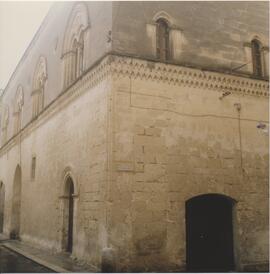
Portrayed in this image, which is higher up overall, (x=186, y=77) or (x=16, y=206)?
(x=186, y=77)

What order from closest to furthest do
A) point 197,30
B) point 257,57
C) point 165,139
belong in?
point 165,139
point 197,30
point 257,57

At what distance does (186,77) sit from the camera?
33.6 feet

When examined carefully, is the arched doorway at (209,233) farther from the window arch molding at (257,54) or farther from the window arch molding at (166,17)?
the window arch molding at (166,17)

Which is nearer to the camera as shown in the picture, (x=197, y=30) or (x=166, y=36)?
(x=166, y=36)

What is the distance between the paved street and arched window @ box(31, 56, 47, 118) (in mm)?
5963

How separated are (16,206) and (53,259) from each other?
26.8ft

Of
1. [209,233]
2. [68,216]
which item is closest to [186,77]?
[209,233]

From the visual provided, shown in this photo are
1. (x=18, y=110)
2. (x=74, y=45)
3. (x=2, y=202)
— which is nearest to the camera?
(x=74, y=45)

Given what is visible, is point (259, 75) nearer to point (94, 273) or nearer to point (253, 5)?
point (253, 5)

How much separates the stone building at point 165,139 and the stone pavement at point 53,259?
0.78ft

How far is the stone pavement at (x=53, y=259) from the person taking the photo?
373 inches

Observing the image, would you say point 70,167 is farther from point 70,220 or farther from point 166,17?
point 166,17

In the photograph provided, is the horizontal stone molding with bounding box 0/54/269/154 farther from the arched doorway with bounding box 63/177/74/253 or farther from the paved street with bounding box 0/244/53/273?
the paved street with bounding box 0/244/53/273

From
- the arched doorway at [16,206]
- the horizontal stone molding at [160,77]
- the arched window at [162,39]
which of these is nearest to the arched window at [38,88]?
the arched doorway at [16,206]
